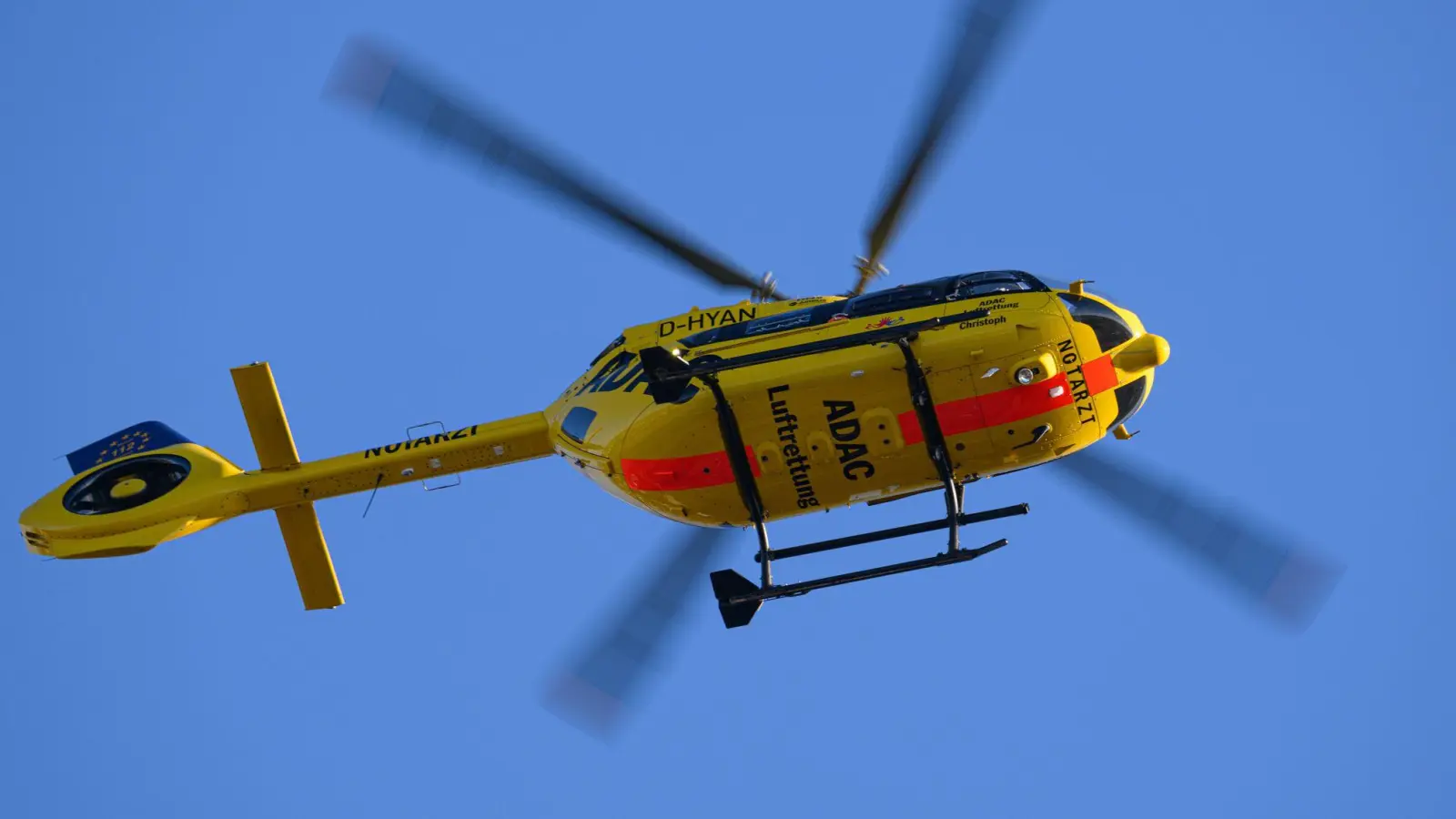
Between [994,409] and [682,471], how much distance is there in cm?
261

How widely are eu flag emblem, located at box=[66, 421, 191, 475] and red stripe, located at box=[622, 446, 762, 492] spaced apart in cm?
572

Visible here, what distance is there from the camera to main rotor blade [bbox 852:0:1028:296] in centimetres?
1323

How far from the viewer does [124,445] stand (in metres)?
18.0

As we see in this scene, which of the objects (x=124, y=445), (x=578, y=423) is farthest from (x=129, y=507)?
(x=578, y=423)

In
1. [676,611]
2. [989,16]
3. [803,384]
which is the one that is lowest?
[676,611]

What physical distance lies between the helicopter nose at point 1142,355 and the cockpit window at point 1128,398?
14cm

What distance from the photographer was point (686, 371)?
1394cm

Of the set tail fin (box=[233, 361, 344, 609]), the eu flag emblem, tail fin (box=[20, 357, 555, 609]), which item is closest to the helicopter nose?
tail fin (box=[20, 357, 555, 609])

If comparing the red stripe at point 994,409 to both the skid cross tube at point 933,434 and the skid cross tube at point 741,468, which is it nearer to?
the skid cross tube at point 933,434

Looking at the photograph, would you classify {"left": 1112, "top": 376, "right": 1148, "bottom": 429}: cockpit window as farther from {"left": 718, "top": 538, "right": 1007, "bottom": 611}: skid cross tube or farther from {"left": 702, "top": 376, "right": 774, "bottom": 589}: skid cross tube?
{"left": 702, "top": 376, "right": 774, "bottom": 589}: skid cross tube

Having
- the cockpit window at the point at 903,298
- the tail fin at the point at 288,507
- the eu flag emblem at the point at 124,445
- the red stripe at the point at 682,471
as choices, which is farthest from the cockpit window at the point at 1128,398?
the eu flag emblem at the point at 124,445

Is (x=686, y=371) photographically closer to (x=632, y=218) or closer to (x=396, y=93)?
(x=632, y=218)

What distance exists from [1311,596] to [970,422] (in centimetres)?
317

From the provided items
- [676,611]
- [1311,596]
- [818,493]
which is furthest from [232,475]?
[1311,596]
